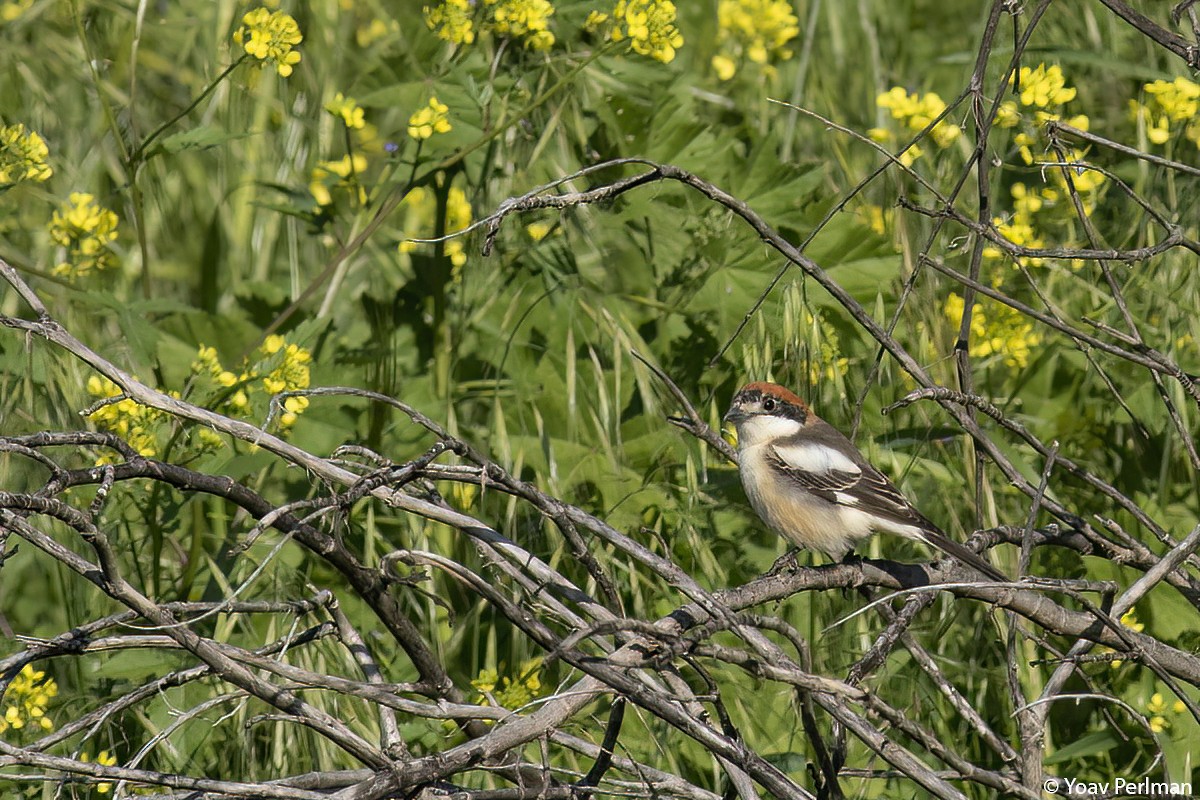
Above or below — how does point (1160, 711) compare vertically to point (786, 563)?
below

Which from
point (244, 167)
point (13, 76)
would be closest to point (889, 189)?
point (244, 167)

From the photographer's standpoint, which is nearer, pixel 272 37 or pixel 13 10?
pixel 272 37

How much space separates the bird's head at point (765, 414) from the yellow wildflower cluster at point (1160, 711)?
122 cm

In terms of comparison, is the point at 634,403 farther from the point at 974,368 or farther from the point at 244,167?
the point at 244,167

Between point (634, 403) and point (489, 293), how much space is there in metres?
0.72

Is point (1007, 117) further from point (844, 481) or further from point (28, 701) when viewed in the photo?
point (28, 701)

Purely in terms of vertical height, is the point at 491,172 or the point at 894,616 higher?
the point at 491,172

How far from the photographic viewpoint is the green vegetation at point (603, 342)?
3289mm

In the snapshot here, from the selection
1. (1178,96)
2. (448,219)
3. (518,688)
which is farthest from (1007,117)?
(448,219)

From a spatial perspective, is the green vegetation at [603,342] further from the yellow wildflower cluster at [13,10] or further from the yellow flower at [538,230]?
the yellow wildflower cluster at [13,10]

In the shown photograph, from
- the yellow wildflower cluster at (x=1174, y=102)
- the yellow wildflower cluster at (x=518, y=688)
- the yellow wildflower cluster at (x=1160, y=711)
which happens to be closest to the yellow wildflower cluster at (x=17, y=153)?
the yellow wildflower cluster at (x=518, y=688)

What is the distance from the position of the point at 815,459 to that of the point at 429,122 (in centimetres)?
158

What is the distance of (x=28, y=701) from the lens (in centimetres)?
313

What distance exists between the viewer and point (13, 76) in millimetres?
5699
